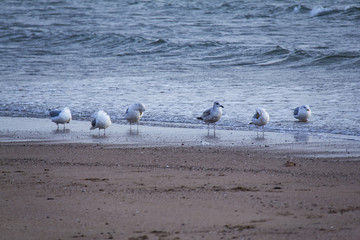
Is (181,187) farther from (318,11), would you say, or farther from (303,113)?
(318,11)

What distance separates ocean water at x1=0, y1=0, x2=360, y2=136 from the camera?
12211 millimetres

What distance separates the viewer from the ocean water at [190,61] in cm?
1221

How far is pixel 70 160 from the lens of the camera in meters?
7.48

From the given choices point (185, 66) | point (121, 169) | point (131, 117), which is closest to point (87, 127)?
point (131, 117)

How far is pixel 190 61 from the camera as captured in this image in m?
20.3

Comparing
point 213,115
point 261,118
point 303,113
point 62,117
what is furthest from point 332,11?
point 62,117

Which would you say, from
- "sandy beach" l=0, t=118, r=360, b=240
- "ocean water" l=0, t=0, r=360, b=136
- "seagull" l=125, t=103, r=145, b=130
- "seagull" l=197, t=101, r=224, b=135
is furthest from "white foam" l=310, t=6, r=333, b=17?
"sandy beach" l=0, t=118, r=360, b=240

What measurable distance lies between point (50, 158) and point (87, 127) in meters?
3.02

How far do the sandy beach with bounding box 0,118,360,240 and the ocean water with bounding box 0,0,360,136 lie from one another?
203 centimetres

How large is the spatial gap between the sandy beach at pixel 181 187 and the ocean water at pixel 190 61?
2.03 meters

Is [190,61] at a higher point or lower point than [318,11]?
lower

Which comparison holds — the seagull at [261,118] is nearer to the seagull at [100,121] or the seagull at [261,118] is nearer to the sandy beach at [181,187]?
the sandy beach at [181,187]

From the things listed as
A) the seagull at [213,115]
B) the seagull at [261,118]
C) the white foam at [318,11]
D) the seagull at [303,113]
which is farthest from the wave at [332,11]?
the seagull at [261,118]

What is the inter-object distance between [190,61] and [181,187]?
1451 centimetres
